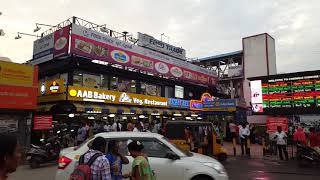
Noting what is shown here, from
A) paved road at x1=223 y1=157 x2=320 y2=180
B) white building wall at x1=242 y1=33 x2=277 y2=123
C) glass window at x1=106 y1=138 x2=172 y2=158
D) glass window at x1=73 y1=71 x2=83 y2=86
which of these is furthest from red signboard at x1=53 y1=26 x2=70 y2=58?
white building wall at x1=242 y1=33 x2=277 y2=123

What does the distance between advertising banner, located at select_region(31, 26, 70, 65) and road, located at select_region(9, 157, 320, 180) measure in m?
13.0

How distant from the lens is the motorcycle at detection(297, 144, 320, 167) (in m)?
15.4

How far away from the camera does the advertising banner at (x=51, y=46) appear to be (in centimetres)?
2660

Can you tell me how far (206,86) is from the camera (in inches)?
1769

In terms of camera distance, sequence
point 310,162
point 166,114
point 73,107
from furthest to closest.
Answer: point 166,114
point 73,107
point 310,162

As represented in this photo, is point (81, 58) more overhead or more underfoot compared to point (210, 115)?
more overhead

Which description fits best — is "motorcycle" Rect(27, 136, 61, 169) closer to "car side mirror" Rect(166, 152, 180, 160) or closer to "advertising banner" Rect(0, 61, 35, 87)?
"advertising banner" Rect(0, 61, 35, 87)

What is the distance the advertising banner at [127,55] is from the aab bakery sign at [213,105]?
322 centimetres

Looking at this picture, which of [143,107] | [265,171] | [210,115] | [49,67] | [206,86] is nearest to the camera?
[265,171]

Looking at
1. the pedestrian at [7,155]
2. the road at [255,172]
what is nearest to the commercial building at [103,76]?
the road at [255,172]

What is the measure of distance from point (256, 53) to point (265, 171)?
38312 mm

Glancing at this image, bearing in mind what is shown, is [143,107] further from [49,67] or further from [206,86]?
[206,86]

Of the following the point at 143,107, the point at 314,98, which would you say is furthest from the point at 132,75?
the point at 314,98

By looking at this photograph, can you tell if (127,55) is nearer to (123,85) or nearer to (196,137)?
(123,85)
